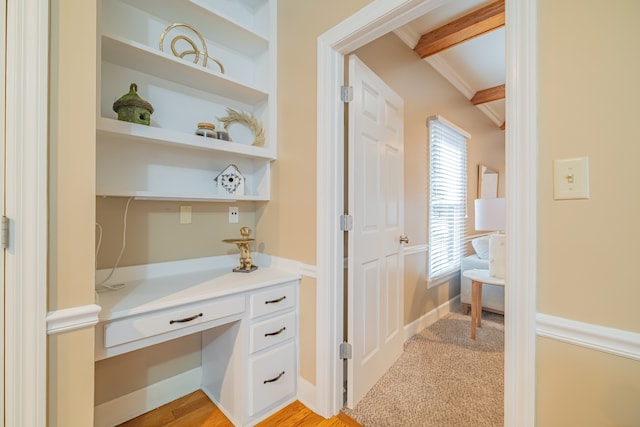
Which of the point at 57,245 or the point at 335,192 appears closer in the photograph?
the point at 57,245

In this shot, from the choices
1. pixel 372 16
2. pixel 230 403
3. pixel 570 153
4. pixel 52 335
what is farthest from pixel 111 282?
pixel 570 153

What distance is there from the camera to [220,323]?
136 cm

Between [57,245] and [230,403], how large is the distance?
123cm

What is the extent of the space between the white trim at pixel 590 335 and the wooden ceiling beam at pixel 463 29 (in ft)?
7.65

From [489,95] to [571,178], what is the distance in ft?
11.6

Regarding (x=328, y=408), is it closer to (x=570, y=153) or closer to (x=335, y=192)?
(x=335, y=192)

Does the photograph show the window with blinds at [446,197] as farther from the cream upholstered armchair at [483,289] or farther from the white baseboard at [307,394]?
the white baseboard at [307,394]

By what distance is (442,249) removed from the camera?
3012mm

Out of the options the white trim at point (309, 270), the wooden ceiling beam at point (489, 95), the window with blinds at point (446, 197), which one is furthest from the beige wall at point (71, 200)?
the wooden ceiling beam at point (489, 95)

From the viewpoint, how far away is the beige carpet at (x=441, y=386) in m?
1.53

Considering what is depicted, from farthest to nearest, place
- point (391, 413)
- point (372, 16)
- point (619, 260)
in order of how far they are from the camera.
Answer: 1. point (391, 413)
2. point (372, 16)
3. point (619, 260)

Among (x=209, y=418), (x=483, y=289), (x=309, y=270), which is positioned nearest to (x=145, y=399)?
(x=209, y=418)

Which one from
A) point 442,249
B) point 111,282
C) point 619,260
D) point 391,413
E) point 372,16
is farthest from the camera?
point 442,249

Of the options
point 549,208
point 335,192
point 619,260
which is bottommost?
point 619,260
